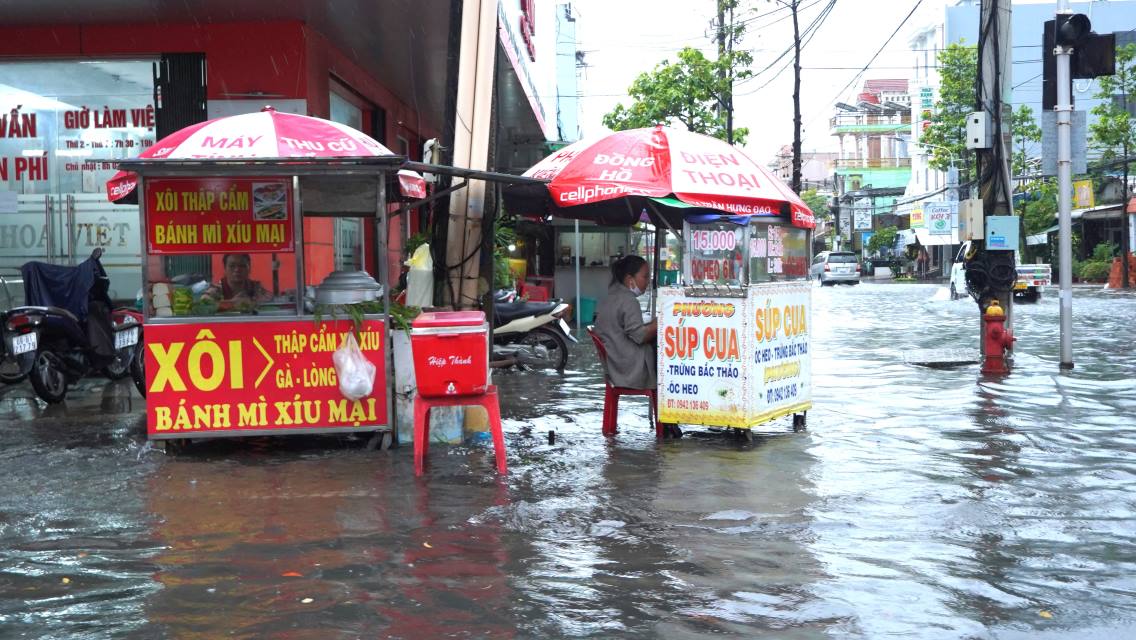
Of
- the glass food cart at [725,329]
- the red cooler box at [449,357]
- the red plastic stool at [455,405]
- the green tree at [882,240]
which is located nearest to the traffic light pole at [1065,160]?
the glass food cart at [725,329]

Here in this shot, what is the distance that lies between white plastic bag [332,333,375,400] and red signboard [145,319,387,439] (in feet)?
0.38

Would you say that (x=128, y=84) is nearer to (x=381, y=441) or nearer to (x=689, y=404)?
(x=381, y=441)

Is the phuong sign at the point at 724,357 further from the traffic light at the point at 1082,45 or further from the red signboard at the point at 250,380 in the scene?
the traffic light at the point at 1082,45

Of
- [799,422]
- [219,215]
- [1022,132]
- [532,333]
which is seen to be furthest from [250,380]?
[1022,132]

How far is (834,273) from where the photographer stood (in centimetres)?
5172

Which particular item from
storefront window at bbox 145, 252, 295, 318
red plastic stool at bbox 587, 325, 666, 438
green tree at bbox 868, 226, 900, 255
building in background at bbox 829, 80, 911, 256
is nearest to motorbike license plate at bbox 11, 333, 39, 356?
storefront window at bbox 145, 252, 295, 318

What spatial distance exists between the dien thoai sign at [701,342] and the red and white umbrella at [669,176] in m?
0.93

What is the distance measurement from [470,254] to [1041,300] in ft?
88.3

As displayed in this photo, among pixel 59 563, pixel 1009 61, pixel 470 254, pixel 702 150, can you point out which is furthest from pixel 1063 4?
pixel 59 563

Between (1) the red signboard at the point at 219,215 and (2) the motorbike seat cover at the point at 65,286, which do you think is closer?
(1) the red signboard at the point at 219,215

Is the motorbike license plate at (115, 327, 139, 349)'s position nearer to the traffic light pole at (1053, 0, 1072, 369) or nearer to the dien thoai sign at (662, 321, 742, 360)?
the dien thoai sign at (662, 321, 742, 360)

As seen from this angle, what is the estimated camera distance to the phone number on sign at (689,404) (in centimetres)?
870

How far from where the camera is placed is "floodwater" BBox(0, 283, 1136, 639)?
469 centimetres

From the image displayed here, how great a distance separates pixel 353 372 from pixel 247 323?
35.6 inches
